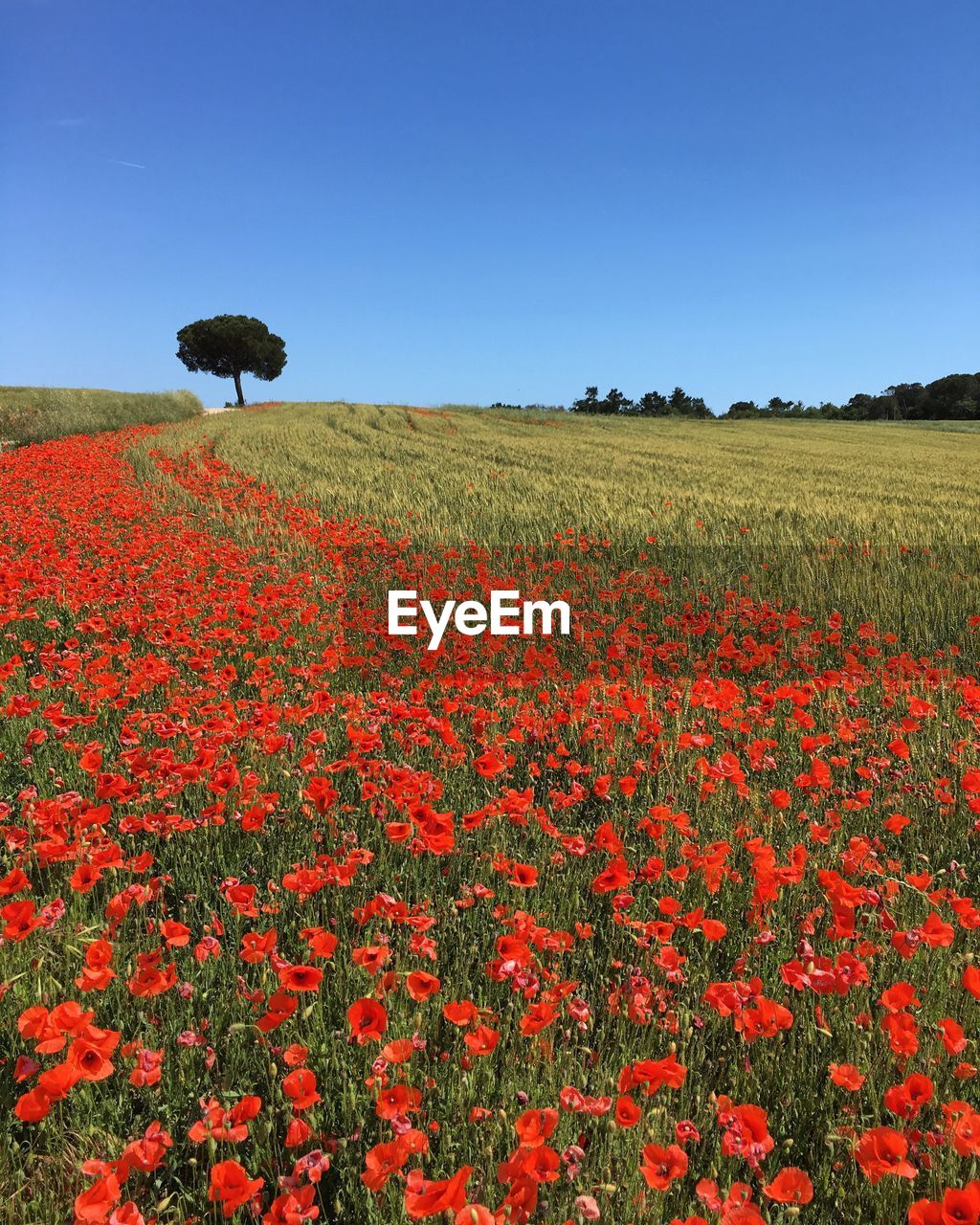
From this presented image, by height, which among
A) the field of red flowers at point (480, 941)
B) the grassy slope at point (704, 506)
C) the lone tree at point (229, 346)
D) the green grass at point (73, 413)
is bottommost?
the field of red flowers at point (480, 941)

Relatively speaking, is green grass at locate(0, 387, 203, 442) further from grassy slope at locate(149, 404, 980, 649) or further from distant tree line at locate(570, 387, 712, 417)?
distant tree line at locate(570, 387, 712, 417)

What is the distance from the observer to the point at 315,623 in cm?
558

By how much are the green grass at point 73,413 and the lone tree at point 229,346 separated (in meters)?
23.1

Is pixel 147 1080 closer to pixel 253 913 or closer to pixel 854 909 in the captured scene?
pixel 253 913

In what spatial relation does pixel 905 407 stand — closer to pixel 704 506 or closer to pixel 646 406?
pixel 646 406

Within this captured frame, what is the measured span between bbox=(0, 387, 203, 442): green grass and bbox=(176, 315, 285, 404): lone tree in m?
Answer: 23.1

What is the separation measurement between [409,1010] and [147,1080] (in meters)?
0.73
